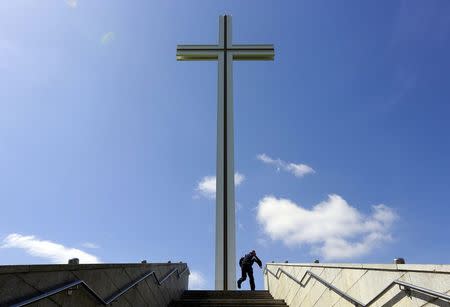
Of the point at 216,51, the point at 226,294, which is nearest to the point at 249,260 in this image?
the point at 226,294

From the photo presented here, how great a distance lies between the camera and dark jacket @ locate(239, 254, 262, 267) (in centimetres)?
1141

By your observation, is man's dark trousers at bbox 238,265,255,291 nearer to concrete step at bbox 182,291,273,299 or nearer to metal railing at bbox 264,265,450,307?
concrete step at bbox 182,291,273,299

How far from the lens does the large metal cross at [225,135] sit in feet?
37.0

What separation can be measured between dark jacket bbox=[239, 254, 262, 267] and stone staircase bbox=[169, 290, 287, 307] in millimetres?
1857

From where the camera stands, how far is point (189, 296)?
358 inches

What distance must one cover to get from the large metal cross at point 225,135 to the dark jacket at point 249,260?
34cm

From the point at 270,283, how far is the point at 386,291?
694cm

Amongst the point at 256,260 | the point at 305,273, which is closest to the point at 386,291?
the point at 305,273

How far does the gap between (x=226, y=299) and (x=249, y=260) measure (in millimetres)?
3400

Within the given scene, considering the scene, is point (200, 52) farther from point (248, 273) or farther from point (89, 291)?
point (89, 291)

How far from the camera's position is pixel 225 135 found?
1320cm

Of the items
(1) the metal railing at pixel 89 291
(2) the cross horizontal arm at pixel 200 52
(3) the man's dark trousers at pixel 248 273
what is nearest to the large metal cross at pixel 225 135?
(2) the cross horizontal arm at pixel 200 52

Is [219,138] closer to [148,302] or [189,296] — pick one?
[189,296]

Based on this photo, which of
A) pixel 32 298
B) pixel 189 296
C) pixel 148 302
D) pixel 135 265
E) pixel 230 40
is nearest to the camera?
pixel 32 298
